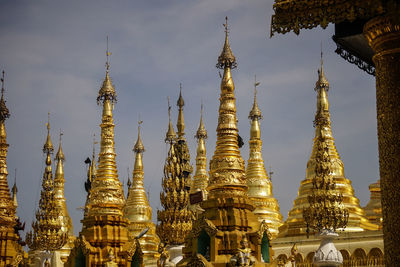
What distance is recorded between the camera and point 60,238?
23.2 metres

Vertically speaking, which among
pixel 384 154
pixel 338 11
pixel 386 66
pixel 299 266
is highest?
pixel 338 11

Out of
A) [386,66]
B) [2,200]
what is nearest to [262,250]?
[386,66]

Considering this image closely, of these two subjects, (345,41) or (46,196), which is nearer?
(345,41)

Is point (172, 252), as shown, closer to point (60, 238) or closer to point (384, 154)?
point (60, 238)

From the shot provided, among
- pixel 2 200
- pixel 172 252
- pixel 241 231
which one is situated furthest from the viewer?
pixel 2 200

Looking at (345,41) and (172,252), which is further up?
(345,41)

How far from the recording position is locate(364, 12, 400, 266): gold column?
823cm

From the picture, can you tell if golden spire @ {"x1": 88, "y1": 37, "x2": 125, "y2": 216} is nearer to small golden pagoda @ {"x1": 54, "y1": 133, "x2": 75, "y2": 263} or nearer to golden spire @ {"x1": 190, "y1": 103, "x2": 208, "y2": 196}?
golden spire @ {"x1": 190, "y1": 103, "x2": 208, "y2": 196}

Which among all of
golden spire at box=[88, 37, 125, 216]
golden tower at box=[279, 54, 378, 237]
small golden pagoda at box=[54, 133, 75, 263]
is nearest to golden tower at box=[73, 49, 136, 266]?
golden spire at box=[88, 37, 125, 216]

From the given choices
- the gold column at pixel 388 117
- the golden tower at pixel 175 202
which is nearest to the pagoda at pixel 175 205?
the golden tower at pixel 175 202

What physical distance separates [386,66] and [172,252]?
46.0 feet

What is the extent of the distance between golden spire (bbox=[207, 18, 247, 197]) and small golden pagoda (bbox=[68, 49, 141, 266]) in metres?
4.81

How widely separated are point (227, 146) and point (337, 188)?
342 inches

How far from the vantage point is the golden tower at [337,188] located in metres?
26.9
